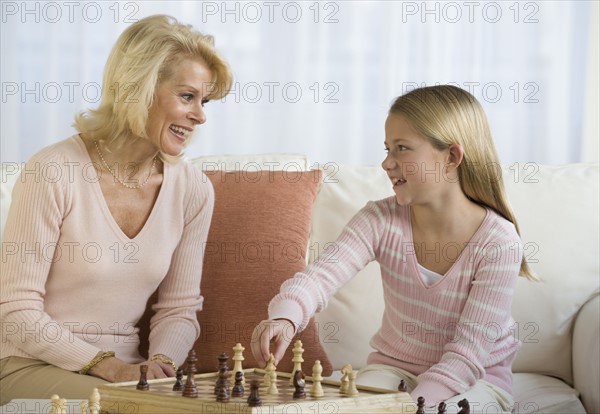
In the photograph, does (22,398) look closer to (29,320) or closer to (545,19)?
(29,320)

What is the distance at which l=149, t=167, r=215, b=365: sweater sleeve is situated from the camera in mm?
2230

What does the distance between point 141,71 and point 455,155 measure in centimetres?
76

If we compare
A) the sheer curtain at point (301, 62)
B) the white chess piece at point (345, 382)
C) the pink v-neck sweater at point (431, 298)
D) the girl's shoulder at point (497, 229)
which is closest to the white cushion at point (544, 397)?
the pink v-neck sweater at point (431, 298)

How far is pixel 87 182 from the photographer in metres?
2.15

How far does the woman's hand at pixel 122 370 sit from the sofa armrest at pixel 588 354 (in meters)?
1.04

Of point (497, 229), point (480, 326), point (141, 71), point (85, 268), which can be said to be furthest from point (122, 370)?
point (497, 229)

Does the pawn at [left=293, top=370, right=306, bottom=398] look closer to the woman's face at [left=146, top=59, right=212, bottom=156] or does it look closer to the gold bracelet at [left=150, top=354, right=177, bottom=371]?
the gold bracelet at [left=150, top=354, right=177, bottom=371]

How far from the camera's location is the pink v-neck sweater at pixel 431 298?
1.94 metres

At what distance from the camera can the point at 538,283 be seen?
99.0 inches

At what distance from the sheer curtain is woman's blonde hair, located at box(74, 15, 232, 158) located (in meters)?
1.32

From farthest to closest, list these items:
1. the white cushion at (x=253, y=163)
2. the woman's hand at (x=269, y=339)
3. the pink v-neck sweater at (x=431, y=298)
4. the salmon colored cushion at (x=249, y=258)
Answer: the white cushion at (x=253, y=163), the salmon colored cushion at (x=249, y=258), the pink v-neck sweater at (x=431, y=298), the woman's hand at (x=269, y=339)

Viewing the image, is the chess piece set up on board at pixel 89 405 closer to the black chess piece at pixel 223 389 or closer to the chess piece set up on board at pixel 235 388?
the chess piece set up on board at pixel 235 388

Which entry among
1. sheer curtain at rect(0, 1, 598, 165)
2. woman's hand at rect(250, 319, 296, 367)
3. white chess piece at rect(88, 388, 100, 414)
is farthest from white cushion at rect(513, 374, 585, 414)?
sheer curtain at rect(0, 1, 598, 165)

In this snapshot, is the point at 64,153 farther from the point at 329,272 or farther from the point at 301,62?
the point at 301,62
